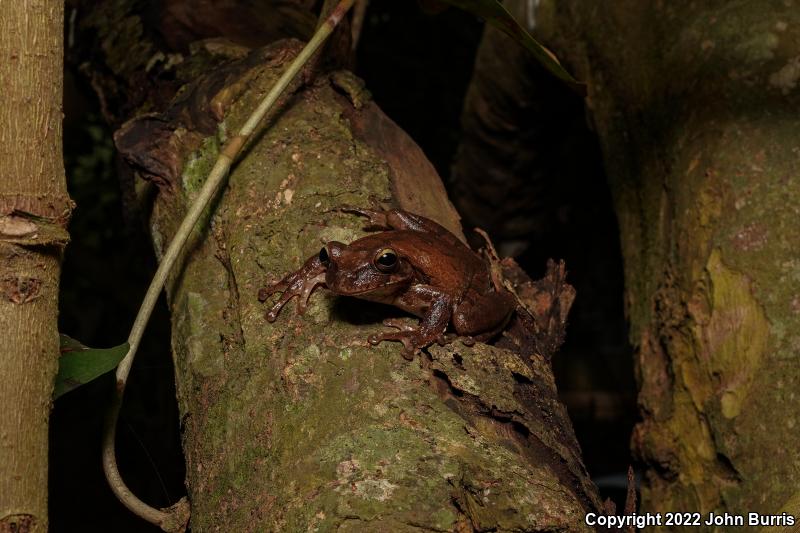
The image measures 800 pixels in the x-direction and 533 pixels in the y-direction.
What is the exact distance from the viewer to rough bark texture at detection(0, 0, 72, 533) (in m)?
1.28

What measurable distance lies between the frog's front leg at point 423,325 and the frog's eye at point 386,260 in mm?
112

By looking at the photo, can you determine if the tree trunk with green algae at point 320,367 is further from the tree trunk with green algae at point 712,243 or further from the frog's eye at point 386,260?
the tree trunk with green algae at point 712,243

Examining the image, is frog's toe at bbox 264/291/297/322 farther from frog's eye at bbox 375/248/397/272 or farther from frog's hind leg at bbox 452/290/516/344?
frog's hind leg at bbox 452/290/516/344

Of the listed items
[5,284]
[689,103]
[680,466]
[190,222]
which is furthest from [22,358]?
[689,103]

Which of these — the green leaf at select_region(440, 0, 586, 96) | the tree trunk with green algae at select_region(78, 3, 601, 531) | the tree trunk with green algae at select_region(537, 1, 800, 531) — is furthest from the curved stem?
the tree trunk with green algae at select_region(537, 1, 800, 531)

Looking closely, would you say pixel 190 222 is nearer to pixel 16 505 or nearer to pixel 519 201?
pixel 16 505

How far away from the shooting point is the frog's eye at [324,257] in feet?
6.47

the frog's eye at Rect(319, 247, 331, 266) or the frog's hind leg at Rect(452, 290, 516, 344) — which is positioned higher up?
the frog's eye at Rect(319, 247, 331, 266)

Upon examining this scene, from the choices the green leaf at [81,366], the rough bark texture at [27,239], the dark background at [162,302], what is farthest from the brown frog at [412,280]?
the dark background at [162,302]

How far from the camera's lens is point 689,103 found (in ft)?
8.80

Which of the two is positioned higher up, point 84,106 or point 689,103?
point 689,103

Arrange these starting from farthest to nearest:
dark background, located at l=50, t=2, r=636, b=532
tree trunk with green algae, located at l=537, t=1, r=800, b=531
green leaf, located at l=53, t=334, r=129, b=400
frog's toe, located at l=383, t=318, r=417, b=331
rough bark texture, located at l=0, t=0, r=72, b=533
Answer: dark background, located at l=50, t=2, r=636, b=532
tree trunk with green algae, located at l=537, t=1, r=800, b=531
frog's toe, located at l=383, t=318, r=417, b=331
green leaf, located at l=53, t=334, r=129, b=400
rough bark texture, located at l=0, t=0, r=72, b=533

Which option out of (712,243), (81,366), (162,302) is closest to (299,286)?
(81,366)

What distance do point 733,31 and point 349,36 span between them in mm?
1108
